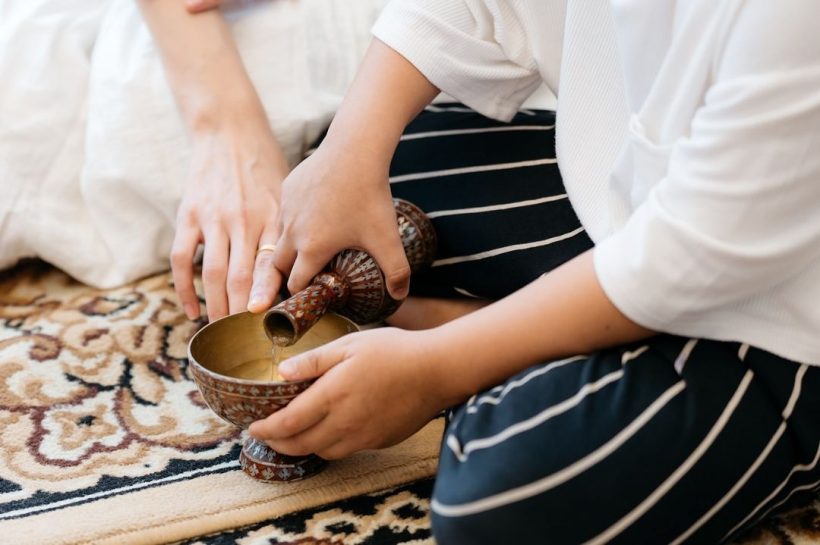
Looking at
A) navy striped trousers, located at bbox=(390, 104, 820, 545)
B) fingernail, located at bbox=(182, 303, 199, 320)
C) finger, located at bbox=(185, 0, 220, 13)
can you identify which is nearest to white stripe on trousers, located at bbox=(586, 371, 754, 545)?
navy striped trousers, located at bbox=(390, 104, 820, 545)

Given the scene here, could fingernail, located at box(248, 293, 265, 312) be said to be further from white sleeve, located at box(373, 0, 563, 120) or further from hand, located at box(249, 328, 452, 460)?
white sleeve, located at box(373, 0, 563, 120)

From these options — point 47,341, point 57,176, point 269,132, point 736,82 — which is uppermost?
point 736,82

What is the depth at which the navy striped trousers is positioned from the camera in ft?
2.70

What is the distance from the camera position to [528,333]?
2.98 ft

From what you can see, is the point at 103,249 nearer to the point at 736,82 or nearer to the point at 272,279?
the point at 272,279

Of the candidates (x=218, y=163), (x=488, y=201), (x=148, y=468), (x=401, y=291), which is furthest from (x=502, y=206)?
(x=148, y=468)

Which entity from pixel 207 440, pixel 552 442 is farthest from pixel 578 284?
pixel 207 440

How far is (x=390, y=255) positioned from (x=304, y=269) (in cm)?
9

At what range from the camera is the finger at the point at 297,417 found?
0.90 metres

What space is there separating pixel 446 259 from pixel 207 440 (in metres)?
0.35

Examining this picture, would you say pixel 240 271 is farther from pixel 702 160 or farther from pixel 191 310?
pixel 702 160

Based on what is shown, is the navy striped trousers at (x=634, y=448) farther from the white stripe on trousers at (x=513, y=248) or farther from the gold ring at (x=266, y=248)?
the gold ring at (x=266, y=248)

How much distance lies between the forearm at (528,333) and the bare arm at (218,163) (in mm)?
265

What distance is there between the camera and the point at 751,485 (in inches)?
34.6
